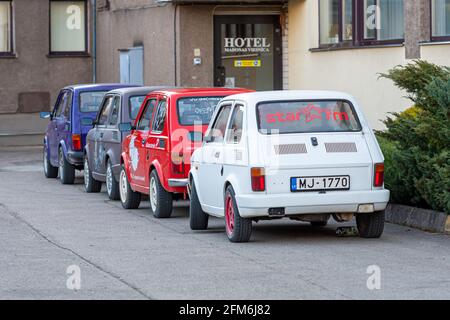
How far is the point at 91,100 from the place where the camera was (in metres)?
21.2

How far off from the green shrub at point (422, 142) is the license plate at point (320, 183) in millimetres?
1551

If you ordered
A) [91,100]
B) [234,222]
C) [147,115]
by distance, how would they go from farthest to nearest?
[91,100] < [147,115] < [234,222]

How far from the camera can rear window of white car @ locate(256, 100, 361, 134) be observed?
508 inches

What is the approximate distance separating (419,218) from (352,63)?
9.73 m

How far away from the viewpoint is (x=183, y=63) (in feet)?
89.3

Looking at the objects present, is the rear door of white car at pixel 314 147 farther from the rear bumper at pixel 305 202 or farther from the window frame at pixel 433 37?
the window frame at pixel 433 37

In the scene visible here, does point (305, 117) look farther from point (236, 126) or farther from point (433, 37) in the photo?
point (433, 37)

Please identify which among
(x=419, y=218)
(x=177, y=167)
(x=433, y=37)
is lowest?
(x=419, y=218)

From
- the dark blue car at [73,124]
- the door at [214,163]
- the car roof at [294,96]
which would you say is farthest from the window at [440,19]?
the car roof at [294,96]

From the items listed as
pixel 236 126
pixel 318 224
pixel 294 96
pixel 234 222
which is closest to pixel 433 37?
pixel 318 224

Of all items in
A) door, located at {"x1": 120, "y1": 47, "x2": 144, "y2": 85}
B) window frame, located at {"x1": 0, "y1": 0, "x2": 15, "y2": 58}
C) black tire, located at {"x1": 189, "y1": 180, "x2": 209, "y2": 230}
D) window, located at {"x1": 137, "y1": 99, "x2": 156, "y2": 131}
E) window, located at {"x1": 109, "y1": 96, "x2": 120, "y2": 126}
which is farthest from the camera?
window frame, located at {"x1": 0, "y1": 0, "x2": 15, "y2": 58}

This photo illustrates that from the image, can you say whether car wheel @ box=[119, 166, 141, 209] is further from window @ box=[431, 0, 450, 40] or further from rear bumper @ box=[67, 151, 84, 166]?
window @ box=[431, 0, 450, 40]

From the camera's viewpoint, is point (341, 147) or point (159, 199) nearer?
point (341, 147)

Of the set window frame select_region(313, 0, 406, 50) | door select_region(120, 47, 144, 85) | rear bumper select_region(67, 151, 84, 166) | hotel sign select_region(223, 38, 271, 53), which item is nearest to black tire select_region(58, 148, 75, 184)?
rear bumper select_region(67, 151, 84, 166)
